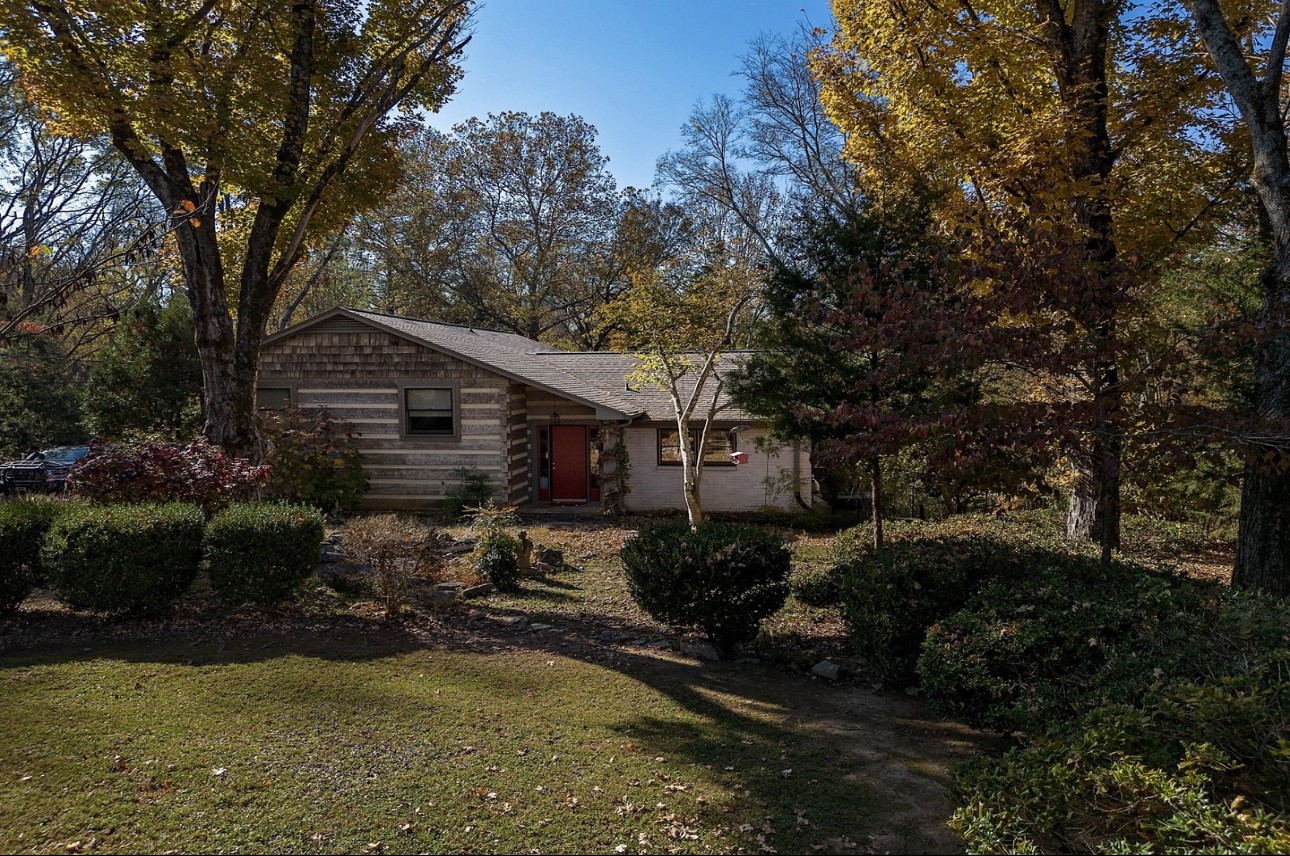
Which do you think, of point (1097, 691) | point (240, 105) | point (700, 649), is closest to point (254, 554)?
point (700, 649)

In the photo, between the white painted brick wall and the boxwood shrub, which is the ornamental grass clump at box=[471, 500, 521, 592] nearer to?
the boxwood shrub

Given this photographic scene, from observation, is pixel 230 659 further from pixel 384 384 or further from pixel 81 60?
pixel 384 384

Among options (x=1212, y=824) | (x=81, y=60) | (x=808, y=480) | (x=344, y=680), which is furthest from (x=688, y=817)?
(x=808, y=480)

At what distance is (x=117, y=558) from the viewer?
793cm

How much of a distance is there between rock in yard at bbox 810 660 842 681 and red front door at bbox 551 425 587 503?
527 inches

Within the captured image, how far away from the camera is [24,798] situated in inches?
175

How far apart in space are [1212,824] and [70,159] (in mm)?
Answer: 36709

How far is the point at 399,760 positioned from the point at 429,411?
14459 millimetres

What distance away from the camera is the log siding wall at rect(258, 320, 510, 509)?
18500 millimetres

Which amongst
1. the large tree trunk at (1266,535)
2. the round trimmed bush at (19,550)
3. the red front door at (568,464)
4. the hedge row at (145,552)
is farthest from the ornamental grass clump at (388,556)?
the red front door at (568,464)

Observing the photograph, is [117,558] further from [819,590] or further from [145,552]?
[819,590]

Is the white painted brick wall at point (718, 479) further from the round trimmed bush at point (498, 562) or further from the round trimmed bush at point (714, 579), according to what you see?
the round trimmed bush at point (714, 579)

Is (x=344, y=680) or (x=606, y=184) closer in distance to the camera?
(x=344, y=680)

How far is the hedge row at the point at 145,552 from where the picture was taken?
795 centimetres
